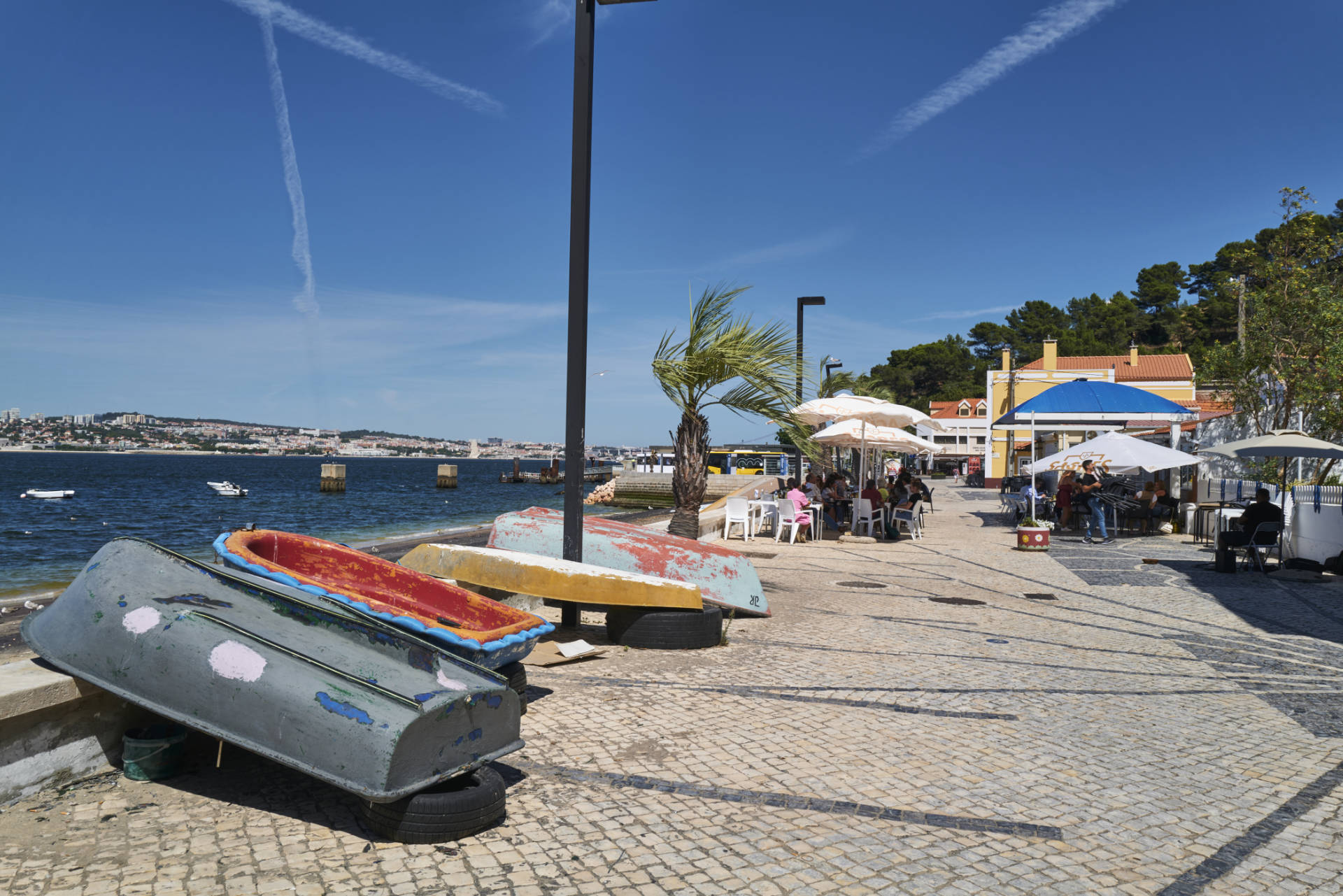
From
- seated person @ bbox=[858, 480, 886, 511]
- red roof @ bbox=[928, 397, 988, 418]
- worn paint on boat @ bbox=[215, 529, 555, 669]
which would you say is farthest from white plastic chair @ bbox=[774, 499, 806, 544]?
red roof @ bbox=[928, 397, 988, 418]

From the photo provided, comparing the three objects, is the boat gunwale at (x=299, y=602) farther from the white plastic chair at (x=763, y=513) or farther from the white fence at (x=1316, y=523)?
the white plastic chair at (x=763, y=513)

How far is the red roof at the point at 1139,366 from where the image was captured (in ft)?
172

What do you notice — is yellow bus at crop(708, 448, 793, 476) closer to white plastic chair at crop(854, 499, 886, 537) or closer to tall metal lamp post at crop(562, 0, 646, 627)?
white plastic chair at crop(854, 499, 886, 537)

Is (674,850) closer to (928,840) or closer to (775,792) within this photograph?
(775,792)

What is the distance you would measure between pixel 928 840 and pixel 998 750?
4.23ft

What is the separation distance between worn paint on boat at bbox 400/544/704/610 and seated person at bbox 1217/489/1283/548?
28.5 feet

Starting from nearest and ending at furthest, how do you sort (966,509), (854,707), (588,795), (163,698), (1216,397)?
(163,698)
(588,795)
(854,707)
(1216,397)
(966,509)

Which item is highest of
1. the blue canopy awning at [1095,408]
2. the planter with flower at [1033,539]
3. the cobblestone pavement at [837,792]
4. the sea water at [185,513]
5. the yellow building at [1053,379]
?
the yellow building at [1053,379]

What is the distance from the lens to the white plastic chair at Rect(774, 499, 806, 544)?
49.8ft

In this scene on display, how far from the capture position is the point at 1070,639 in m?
7.44

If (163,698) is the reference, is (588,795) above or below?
below

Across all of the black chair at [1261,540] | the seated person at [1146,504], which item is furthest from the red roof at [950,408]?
the black chair at [1261,540]

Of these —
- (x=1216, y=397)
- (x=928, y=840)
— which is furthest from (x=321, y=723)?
(x=1216, y=397)

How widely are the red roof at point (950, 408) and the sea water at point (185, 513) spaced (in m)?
39.1
